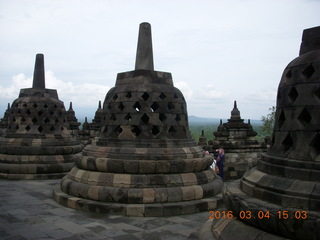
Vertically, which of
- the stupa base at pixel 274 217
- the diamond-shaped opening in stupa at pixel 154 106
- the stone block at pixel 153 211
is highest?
the diamond-shaped opening in stupa at pixel 154 106

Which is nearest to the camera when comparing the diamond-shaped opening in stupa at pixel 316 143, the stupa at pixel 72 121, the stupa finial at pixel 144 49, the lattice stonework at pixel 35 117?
the diamond-shaped opening in stupa at pixel 316 143

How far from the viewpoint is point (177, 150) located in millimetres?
7367

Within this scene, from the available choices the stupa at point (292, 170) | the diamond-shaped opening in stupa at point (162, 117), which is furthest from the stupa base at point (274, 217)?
the diamond-shaped opening in stupa at point (162, 117)

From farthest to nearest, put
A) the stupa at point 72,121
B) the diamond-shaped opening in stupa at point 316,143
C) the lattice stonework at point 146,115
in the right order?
the stupa at point 72,121
the lattice stonework at point 146,115
the diamond-shaped opening in stupa at point 316,143

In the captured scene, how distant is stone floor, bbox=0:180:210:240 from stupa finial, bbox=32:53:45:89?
5.79 m

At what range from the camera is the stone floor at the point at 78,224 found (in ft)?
16.8

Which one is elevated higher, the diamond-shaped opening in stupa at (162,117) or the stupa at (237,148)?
the diamond-shaped opening in stupa at (162,117)

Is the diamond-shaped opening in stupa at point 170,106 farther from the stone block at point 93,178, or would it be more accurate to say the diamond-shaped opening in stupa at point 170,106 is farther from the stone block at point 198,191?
the stone block at point 93,178

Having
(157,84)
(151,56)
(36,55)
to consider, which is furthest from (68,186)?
(36,55)

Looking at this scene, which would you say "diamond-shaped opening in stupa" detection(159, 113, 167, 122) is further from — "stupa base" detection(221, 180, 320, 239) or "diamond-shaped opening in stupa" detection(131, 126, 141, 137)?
"stupa base" detection(221, 180, 320, 239)

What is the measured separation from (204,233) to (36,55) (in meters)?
10.5

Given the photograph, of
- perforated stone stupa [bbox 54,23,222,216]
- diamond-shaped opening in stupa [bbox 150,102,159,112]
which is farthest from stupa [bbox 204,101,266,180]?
diamond-shaped opening in stupa [bbox 150,102,159,112]

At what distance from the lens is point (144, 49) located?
8.20m

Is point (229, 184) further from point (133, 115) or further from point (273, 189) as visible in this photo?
point (133, 115)
